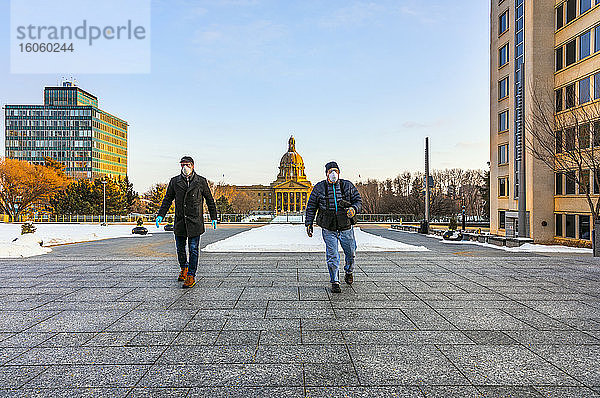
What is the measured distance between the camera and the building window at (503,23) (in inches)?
1322

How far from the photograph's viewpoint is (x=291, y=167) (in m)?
165

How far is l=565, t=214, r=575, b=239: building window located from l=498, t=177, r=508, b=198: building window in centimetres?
784

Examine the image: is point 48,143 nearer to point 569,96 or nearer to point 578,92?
point 569,96

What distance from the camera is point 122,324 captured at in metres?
5.02

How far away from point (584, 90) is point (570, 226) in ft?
25.2

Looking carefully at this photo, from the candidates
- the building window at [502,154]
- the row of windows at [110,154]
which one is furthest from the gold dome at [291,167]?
the building window at [502,154]

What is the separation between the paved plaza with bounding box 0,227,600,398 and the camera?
3.34 m

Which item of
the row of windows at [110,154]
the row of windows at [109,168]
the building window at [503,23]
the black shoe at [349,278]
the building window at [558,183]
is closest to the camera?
the black shoe at [349,278]

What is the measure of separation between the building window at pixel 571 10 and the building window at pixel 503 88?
7.28m

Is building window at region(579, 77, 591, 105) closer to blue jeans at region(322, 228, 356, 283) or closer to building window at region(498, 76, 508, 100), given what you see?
building window at region(498, 76, 508, 100)

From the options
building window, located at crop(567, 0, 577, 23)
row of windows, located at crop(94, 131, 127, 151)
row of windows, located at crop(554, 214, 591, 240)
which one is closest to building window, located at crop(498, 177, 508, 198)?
row of windows, located at crop(554, 214, 591, 240)

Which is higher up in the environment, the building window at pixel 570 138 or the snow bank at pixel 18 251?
the building window at pixel 570 138

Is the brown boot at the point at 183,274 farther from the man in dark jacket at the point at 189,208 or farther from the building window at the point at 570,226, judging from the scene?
the building window at the point at 570,226

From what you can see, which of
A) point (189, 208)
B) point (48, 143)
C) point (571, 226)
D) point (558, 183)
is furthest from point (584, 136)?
point (48, 143)
